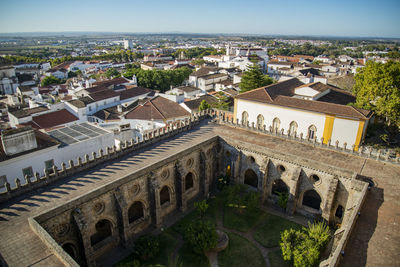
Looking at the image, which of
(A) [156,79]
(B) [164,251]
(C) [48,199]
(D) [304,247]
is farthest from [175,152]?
(A) [156,79]

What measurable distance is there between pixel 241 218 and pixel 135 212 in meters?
11.8

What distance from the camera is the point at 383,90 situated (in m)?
40.1

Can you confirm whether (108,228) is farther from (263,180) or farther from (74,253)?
(263,180)

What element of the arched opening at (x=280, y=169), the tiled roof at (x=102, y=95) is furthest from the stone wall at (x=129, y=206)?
the tiled roof at (x=102, y=95)

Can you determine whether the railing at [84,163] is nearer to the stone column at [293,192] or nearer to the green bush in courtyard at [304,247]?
the stone column at [293,192]

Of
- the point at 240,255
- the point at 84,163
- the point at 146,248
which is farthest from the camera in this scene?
the point at 84,163

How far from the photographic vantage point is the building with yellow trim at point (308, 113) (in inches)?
1448

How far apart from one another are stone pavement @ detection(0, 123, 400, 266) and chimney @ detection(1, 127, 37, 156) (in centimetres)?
693

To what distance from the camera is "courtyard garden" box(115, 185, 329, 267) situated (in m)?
24.8

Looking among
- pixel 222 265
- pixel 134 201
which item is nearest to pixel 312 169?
pixel 222 265

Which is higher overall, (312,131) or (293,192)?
(312,131)

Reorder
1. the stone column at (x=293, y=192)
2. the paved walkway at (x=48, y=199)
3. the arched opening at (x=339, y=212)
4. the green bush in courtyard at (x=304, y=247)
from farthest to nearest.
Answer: the stone column at (x=293, y=192) < the arched opening at (x=339, y=212) < the green bush in courtyard at (x=304, y=247) < the paved walkway at (x=48, y=199)

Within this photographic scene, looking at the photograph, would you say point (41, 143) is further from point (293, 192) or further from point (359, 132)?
point (359, 132)

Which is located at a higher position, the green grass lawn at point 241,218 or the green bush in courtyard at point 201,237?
the green bush in courtyard at point 201,237
